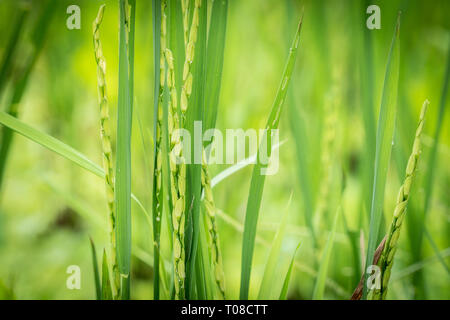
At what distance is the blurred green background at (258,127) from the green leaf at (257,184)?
86mm

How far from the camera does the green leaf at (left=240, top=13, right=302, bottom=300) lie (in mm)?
361

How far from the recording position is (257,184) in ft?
1.27

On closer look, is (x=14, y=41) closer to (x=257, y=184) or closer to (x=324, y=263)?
(x=257, y=184)

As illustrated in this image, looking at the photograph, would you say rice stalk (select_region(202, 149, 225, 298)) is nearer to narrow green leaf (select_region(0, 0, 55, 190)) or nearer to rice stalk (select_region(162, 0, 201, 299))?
rice stalk (select_region(162, 0, 201, 299))

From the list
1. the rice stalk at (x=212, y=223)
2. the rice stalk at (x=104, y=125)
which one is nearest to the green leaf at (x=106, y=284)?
the rice stalk at (x=104, y=125)

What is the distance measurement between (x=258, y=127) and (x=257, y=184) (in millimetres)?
449

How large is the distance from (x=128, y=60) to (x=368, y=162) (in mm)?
324

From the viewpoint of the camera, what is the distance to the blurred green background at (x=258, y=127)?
57 centimetres

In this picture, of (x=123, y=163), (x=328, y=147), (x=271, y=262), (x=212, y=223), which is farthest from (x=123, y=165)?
(x=328, y=147)

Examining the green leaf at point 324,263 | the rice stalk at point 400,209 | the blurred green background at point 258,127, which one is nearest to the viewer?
the rice stalk at point 400,209

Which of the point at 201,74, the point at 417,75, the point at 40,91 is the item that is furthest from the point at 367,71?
the point at 40,91

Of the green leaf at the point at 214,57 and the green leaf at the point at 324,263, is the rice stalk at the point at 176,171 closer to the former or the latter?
the green leaf at the point at 214,57

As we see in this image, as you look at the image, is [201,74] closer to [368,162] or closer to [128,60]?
[128,60]

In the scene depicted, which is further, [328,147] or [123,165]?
[328,147]
